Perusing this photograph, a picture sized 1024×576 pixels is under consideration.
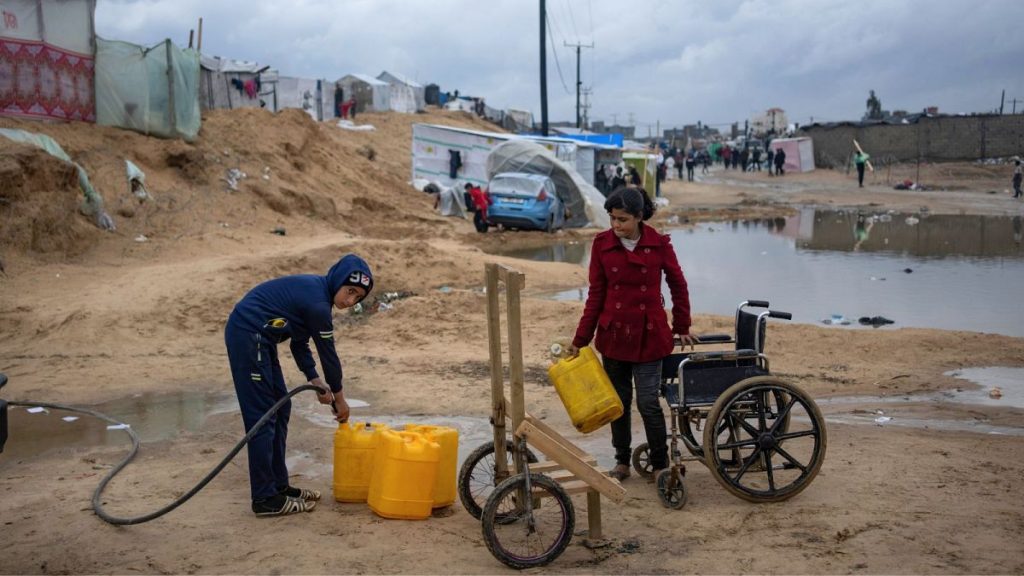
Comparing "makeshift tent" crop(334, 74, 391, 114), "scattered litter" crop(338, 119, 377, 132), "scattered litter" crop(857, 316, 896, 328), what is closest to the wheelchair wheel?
"scattered litter" crop(857, 316, 896, 328)

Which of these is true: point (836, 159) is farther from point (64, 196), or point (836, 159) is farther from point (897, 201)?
point (64, 196)

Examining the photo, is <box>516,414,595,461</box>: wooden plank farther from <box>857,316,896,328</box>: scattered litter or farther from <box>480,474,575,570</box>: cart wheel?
<box>857,316,896,328</box>: scattered litter

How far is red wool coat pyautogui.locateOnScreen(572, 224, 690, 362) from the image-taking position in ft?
18.5

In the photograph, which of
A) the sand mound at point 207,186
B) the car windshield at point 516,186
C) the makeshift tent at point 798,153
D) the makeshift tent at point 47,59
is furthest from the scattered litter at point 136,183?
the makeshift tent at point 798,153

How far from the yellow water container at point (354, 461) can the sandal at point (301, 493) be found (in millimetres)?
137

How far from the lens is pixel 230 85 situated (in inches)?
1125

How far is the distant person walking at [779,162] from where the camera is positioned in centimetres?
5350

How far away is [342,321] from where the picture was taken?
39.5 ft

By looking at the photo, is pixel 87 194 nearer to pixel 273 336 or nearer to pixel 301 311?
pixel 273 336

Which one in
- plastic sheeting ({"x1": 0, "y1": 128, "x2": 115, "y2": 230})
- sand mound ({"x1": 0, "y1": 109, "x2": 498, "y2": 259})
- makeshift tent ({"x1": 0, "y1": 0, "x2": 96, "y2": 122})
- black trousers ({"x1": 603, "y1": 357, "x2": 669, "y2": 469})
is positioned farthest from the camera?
makeshift tent ({"x1": 0, "y1": 0, "x2": 96, "y2": 122})

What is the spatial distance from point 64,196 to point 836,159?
148 feet

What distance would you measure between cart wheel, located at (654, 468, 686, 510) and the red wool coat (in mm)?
687

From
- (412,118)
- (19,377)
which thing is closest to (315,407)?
(19,377)

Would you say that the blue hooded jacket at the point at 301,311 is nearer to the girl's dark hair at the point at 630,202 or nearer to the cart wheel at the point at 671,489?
the girl's dark hair at the point at 630,202
